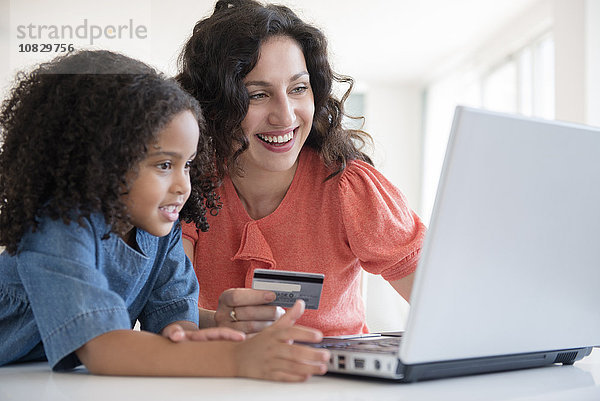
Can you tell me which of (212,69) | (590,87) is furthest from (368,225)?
(590,87)

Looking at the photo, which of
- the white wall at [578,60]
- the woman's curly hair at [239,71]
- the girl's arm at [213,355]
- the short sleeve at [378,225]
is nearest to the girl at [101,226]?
the girl's arm at [213,355]

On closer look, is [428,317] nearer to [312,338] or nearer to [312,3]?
[312,338]

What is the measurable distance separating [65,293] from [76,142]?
22cm

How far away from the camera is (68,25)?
1.13 m

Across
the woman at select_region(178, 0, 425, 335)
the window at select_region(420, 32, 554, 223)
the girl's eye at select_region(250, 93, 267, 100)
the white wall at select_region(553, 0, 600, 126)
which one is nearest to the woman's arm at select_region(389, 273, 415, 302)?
the woman at select_region(178, 0, 425, 335)

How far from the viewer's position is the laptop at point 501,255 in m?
0.64

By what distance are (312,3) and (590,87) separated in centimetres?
197

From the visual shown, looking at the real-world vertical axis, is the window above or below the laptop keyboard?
above

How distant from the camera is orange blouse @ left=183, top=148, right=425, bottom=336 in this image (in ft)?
4.45

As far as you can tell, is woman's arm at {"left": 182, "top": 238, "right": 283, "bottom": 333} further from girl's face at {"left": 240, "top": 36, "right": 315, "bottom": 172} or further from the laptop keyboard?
girl's face at {"left": 240, "top": 36, "right": 315, "bottom": 172}

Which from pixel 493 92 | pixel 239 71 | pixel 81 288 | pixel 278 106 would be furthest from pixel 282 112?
pixel 493 92

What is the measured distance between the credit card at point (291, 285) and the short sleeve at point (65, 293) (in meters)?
0.23

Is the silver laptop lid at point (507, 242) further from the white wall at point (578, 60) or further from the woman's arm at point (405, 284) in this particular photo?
the white wall at point (578, 60)

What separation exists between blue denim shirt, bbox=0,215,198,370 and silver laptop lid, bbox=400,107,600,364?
390 mm
